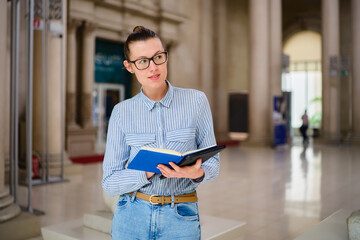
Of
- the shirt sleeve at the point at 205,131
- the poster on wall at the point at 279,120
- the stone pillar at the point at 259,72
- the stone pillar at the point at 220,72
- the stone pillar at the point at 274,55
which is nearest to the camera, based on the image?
the shirt sleeve at the point at 205,131

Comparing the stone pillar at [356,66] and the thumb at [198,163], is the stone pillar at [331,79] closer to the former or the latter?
the stone pillar at [356,66]

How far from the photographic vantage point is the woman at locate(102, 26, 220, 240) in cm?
193

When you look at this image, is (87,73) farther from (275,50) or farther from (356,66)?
(356,66)

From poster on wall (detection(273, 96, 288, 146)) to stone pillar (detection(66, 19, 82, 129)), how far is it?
344 inches

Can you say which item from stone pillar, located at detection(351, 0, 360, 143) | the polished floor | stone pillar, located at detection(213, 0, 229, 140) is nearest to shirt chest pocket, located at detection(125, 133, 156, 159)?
the polished floor

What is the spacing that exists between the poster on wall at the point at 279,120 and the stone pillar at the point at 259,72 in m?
0.64

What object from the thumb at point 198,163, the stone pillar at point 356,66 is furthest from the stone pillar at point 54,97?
the stone pillar at point 356,66

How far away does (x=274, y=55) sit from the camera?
18.2m

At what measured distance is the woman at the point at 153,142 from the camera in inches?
76.0

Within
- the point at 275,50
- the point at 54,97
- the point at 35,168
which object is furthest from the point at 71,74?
the point at 275,50

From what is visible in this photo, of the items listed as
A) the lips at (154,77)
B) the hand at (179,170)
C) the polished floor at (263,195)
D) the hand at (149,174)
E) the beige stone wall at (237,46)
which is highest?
the beige stone wall at (237,46)

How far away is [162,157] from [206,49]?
19024 mm

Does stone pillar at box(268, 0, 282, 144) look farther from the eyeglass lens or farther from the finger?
the finger

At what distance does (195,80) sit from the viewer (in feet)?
65.2
